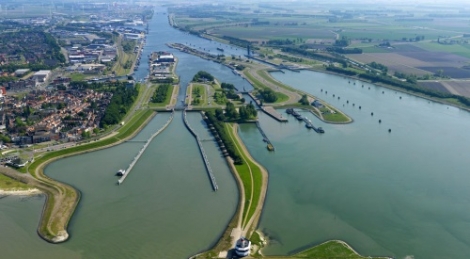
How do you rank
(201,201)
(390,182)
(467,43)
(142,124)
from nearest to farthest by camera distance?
(201,201), (390,182), (142,124), (467,43)

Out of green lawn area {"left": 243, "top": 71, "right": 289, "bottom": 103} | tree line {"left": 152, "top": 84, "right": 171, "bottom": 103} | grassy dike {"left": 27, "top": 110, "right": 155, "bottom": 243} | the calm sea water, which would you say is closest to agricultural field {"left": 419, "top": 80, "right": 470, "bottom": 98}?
the calm sea water

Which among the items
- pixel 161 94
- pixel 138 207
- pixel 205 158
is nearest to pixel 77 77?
pixel 161 94

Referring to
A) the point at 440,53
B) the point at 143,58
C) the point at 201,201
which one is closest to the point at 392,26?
the point at 440,53

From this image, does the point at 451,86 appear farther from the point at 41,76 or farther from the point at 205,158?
the point at 41,76

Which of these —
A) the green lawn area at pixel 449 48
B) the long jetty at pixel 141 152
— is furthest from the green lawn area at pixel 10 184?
the green lawn area at pixel 449 48

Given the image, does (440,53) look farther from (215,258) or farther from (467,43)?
(215,258)

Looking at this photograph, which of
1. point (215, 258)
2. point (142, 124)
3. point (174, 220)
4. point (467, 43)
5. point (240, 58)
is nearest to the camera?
point (215, 258)

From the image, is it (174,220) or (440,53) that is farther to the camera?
(440,53)

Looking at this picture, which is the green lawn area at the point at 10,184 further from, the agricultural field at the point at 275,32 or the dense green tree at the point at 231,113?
the agricultural field at the point at 275,32

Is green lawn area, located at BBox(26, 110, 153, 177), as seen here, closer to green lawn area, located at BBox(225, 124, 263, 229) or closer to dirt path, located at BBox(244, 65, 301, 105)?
green lawn area, located at BBox(225, 124, 263, 229)
